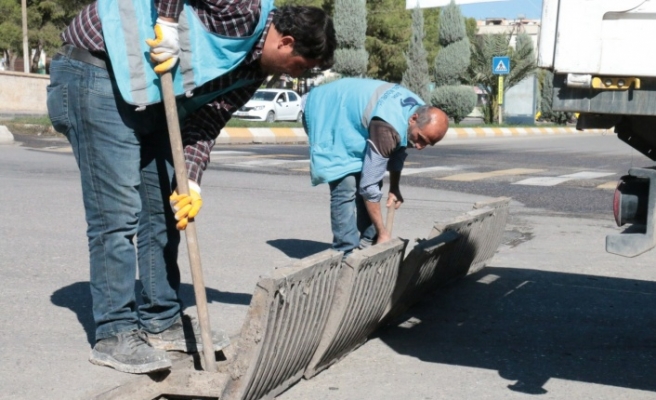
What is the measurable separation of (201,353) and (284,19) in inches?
58.2

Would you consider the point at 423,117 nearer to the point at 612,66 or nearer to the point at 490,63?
the point at 612,66

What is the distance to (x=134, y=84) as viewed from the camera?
12.6 feet

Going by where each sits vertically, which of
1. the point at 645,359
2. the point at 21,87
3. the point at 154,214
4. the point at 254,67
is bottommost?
the point at 21,87

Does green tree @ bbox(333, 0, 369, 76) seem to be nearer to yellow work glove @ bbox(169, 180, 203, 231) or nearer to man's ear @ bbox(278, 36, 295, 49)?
man's ear @ bbox(278, 36, 295, 49)

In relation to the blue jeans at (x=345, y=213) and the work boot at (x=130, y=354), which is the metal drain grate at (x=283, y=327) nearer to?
the work boot at (x=130, y=354)

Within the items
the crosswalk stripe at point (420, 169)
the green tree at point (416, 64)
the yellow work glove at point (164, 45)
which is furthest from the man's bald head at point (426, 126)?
the green tree at point (416, 64)

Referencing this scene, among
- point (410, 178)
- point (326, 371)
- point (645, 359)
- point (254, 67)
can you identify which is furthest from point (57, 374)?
point (410, 178)

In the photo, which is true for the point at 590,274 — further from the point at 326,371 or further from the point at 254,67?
the point at 254,67

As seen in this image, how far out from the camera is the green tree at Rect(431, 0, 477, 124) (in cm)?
3822

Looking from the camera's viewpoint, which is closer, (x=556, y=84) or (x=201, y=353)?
(x=556, y=84)

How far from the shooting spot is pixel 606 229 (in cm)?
977

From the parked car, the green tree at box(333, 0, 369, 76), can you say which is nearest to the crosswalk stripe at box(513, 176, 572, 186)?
the parked car

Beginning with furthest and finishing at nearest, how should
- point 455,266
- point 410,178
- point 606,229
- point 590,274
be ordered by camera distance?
1. point 410,178
2. point 606,229
3. point 590,274
4. point 455,266

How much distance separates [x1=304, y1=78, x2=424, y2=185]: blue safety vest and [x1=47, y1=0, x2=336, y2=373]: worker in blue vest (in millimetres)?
1426
